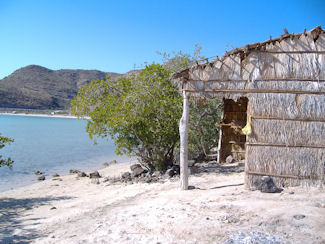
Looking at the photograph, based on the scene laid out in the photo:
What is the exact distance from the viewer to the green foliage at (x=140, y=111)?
30.9ft

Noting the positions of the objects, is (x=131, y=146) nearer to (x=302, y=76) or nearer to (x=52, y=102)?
(x=302, y=76)

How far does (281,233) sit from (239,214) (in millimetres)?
927

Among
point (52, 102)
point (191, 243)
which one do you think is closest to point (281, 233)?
point (191, 243)

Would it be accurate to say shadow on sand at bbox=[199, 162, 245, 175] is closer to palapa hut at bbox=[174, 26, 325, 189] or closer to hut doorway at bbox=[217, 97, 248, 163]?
hut doorway at bbox=[217, 97, 248, 163]

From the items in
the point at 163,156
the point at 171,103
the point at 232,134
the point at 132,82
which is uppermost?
the point at 132,82

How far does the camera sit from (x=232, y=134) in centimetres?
1098

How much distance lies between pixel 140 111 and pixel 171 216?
4.59 meters

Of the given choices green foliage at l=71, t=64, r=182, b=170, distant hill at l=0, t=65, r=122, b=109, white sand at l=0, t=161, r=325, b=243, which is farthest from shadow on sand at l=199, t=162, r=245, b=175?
distant hill at l=0, t=65, r=122, b=109

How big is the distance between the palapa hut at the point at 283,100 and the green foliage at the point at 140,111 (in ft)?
9.58

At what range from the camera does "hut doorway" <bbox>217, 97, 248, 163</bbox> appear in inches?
426

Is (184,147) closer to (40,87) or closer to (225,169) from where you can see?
(225,169)


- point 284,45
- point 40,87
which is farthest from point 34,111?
point 284,45

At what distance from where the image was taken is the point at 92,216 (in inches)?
246

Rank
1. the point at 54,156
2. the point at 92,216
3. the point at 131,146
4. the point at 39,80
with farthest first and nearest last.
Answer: the point at 39,80 → the point at 54,156 → the point at 131,146 → the point at 92,216
